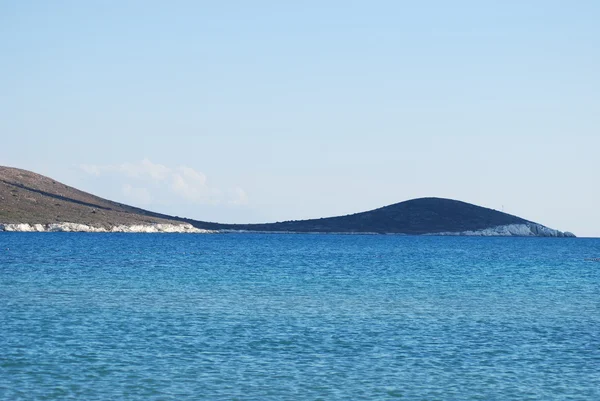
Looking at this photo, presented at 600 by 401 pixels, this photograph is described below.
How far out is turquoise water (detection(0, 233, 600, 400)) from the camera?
94.0ft

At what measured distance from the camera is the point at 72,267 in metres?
83.1

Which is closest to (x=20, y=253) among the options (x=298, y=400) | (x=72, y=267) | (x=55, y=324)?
(x=72, y=267)

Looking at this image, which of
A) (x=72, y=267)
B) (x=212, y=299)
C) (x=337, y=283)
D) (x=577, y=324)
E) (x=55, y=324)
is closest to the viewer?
(x=55, y=324)

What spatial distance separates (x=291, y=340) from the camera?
37656mm

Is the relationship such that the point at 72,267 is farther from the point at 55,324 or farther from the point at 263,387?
the point at 263,387

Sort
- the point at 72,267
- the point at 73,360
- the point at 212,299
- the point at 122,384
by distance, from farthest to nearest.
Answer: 1. the point at 72,267
2. the point at 212,299
3. the point at 73,360
4. the point at 122,384

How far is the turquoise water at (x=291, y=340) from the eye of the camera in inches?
1128

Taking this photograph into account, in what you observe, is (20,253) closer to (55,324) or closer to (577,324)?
(55,324)

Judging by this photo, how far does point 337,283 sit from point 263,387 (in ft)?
139

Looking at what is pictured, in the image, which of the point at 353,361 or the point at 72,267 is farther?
the point at 72,267

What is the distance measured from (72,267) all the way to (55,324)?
4349cm

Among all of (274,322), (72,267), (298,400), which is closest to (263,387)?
(298,400)

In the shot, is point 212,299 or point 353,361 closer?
point 353,361

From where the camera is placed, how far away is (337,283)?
70.8m
